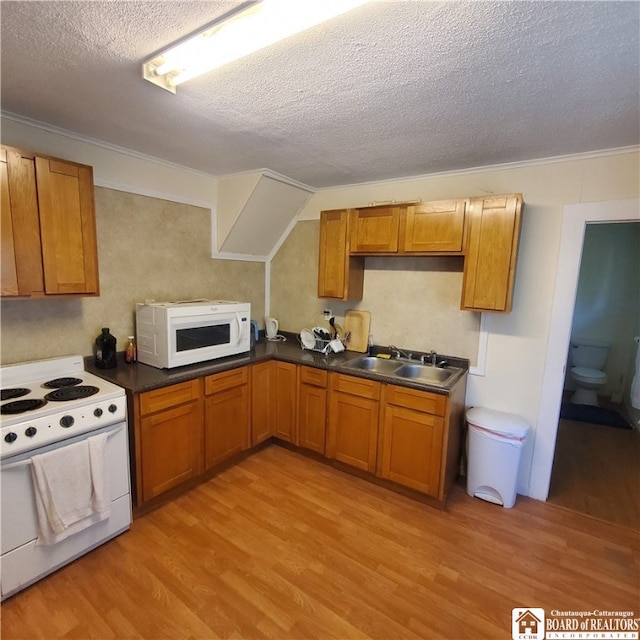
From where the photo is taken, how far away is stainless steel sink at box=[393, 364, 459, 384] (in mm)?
2723

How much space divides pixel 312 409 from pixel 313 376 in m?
0.29

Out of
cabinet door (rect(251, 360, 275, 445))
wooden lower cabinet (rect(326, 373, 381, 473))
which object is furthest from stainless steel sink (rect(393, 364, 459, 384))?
cabinet door (rect(251, 360, 275, 445))

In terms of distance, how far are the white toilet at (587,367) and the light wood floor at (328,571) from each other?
2330 millimetres

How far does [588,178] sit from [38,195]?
10.7ft

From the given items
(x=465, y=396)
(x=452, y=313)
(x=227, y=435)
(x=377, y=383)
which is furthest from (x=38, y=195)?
(x=465, y=396)

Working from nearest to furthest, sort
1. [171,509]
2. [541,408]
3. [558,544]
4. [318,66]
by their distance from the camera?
[318,66] < [558,544] < [171,509] < [541,408]

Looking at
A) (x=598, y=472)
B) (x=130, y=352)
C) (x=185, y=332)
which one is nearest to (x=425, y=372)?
(x=598, y=472)

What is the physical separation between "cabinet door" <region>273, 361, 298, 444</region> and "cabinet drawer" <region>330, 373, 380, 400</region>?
400mm

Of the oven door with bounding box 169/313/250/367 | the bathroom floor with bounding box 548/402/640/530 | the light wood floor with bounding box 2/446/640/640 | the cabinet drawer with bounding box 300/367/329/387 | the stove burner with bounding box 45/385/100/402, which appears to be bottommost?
the light wood floor with bounding box 2/446/640/640

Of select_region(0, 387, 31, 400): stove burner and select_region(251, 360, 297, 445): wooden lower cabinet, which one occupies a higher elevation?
select_region(0, 387, 31, 400): stove burner

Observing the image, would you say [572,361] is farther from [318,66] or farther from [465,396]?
[318,66]

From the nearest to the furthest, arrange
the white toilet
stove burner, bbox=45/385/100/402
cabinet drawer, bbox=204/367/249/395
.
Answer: stove burner, bbox=45/385/100/402 < cabinet drawer, bbox=204/367/249/395 < the white toilet

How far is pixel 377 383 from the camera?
2.58 metres

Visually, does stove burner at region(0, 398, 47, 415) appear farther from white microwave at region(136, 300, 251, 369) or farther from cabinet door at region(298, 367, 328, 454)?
cabinet door at region(298, 367, 328, 454)
